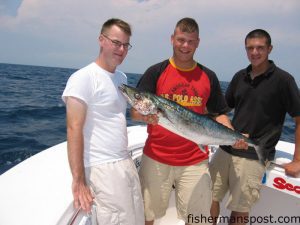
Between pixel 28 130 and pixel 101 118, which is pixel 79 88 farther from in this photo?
pixel 28 130

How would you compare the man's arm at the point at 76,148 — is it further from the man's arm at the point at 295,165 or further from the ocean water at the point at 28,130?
the ocean water at the point at 28,130

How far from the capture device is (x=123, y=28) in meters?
2.65

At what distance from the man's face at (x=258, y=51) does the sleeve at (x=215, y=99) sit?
0.59 meters

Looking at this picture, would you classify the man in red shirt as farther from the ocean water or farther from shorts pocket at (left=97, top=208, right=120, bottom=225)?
the ocean water

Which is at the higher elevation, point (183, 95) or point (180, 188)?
point (183, 95)

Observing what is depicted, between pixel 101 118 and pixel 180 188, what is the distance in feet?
4.27

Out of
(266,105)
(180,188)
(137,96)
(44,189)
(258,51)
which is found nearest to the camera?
(44,189)

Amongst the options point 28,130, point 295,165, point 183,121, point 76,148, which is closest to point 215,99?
point 183,121

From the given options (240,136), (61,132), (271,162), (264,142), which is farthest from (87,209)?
(61,132)

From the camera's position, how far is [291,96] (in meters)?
3.34

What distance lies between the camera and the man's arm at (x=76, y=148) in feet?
7.45

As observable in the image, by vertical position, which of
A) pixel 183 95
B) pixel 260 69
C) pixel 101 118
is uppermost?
pixel 260 69

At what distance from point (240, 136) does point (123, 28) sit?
1.79 metres

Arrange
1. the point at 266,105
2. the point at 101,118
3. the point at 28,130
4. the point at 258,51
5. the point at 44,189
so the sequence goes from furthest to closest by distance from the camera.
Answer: the point at 28,130 → the point at 258,51 → the point at 266,105 → the point at 101,118 → the point at 44,189
